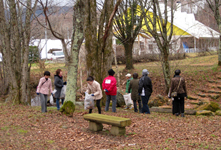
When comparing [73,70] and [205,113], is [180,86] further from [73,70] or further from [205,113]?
[73,70]

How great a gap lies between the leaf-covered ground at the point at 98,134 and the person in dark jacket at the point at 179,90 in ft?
3.99

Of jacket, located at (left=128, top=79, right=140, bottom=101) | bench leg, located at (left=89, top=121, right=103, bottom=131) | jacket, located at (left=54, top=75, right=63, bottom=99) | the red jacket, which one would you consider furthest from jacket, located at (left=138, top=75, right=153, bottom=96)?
jacket, located at (left=54, top=75, right=63, bottom=99)

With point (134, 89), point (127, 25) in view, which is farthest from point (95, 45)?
point (127, 25)

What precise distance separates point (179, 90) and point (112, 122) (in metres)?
4.16

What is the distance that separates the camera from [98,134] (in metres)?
6.74

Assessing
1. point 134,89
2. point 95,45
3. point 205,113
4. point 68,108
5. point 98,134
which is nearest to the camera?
point 98,134

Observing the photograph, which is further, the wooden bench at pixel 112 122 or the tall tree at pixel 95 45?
the tall tree at pixel 95 45

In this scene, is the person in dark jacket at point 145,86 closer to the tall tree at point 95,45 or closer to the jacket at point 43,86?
the tall tree at point 95,45

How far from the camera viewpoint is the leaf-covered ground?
5547mm

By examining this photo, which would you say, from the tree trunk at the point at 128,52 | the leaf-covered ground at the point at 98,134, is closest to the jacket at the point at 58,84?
the leaf-covered ground at the point at 98,134

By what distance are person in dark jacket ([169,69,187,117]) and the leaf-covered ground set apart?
1.22 metres

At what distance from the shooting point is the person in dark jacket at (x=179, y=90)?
9.25 meters

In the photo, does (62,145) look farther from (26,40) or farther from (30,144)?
(26,40)

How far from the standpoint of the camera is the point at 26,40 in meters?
12.1
